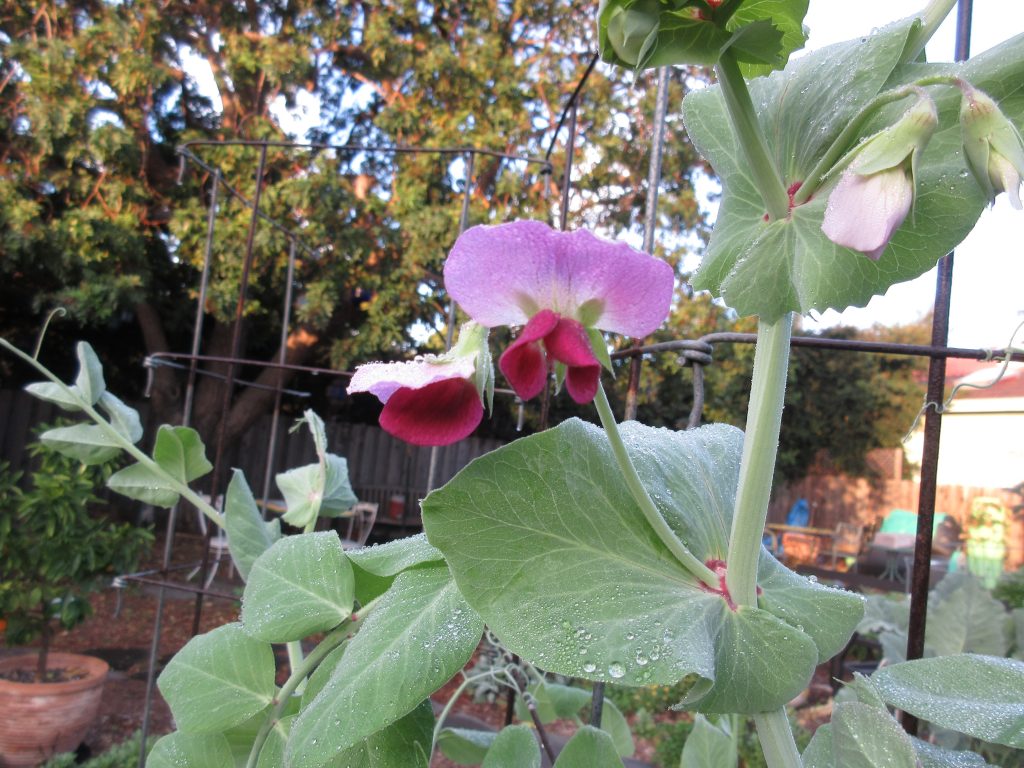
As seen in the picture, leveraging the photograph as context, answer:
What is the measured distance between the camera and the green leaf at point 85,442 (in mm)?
820

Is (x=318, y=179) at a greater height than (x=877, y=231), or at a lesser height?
greater

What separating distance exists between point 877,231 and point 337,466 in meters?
0.64

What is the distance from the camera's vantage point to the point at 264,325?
7375 millimetres

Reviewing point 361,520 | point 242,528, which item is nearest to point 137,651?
point 361,520

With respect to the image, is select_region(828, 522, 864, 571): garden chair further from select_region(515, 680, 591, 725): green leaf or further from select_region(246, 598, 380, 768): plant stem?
select_region(246, 598, 380, 768): plant stem

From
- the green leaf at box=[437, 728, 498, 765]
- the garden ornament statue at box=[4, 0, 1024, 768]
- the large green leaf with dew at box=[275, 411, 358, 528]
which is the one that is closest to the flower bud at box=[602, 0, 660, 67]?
the garden ornament statue at box=[4, 0, 1024, 768]

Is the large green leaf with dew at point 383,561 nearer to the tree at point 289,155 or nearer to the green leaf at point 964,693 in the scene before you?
the green leaf at point 964,693

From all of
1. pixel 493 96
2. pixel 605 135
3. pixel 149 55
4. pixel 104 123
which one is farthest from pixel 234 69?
pixel 605 135

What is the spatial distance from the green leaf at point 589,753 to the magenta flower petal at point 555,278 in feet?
0.94

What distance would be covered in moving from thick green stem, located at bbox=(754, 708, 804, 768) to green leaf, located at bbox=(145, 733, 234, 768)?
378 mm

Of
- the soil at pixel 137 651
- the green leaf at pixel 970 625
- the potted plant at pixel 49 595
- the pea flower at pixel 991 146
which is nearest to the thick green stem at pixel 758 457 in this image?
the pea flower at pixel 991 146

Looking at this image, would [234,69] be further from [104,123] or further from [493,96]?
[493,96]

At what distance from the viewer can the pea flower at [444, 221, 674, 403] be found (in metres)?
0.29

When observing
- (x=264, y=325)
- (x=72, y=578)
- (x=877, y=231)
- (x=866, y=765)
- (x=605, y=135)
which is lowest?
(x=72, y=578)
